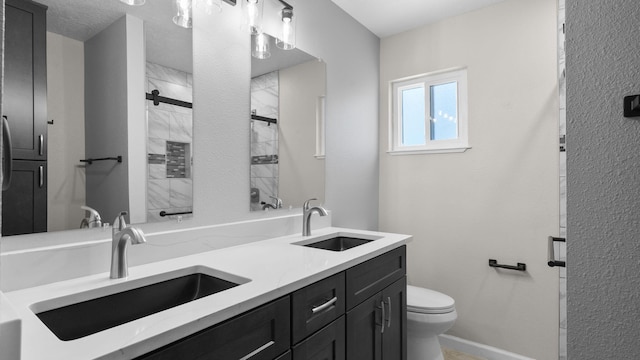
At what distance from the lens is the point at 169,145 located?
1.38 metres

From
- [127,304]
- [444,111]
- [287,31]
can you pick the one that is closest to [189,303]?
[127,304]

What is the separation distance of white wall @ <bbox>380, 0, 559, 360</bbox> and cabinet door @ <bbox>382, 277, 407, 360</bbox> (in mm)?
849

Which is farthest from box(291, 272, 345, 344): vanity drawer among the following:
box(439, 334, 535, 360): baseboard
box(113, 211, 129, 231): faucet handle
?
box(439, 334, 535, 360): baseboard

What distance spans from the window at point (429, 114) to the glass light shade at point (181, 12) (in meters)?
1.81

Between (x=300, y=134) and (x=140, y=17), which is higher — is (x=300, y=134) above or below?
below

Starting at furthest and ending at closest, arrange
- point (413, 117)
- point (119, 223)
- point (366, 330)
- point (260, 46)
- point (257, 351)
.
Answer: point (413, 117)
point (260, 46)
point (366, 330)
point (119, 223)
point (257, 351)

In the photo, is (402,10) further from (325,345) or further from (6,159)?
(6,159)

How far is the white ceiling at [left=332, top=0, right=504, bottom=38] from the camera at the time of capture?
229cm

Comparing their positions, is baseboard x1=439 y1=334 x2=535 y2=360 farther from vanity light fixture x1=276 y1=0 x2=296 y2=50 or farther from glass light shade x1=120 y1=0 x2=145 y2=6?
glass light shade x1=120 y1=0 x2=145 y2=6

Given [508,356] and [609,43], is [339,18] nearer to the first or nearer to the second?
[609,43]

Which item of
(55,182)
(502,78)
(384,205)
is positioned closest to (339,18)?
(502,78)

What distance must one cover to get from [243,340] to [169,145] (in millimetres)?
863

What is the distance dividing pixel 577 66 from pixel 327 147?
60.4 inches

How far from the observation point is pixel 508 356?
2.20 meters
